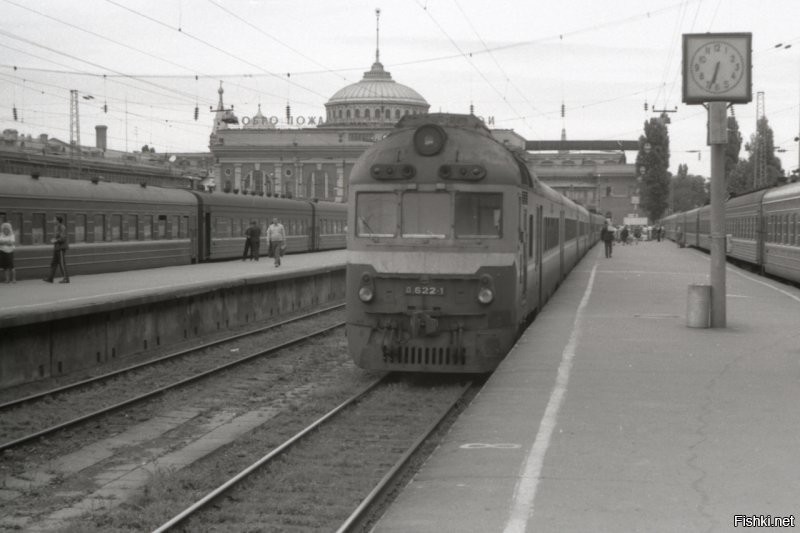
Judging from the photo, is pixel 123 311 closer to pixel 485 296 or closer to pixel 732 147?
pixel 485 296

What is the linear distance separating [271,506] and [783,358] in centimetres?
818

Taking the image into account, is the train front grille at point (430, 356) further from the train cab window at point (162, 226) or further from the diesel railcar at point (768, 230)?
the train cab window at point (162, 226)

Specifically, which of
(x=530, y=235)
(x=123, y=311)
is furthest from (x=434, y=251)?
(x=123, y=311)

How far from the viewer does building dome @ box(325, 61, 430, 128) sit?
5684 inches

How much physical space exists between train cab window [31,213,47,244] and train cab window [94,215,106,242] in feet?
9.99

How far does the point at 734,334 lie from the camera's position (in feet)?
55.7

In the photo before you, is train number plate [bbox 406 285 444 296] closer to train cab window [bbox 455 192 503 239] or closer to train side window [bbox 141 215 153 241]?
train cab window [bbox 455 192 503 239]

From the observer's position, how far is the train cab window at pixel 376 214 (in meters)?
14.5

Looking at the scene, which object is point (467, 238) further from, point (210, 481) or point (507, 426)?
point (210, 481)

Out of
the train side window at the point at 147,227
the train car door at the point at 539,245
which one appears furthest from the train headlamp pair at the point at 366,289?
the train side window at the point at 147,227

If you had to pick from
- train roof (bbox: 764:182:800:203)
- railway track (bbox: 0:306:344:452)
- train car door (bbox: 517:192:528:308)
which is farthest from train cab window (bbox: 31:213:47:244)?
train roof (bbox: 764:182:800:203)

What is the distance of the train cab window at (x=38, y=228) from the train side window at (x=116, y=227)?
4178 mm

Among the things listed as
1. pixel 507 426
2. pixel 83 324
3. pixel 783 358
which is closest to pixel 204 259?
pixel 83 324

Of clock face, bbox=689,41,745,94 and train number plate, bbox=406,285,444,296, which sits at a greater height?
clock face, bbox=689,41,745,94
